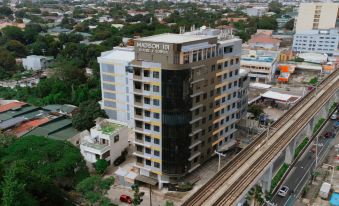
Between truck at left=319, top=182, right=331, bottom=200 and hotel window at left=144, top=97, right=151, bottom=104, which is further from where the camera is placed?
truck at left=319, top=182, right=331, bottom=200

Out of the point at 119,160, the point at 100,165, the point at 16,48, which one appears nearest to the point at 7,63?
the point at 16,48

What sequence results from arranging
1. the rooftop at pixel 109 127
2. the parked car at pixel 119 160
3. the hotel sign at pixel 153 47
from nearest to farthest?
the hotel sign at pixel 153 47 → the rooftop at pixel 109 127 → the parked car at pixel 119 160

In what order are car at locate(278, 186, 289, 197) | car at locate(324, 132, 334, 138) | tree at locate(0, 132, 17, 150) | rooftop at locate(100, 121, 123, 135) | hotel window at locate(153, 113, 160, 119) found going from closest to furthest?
hotel window at locate(153, 113, 160, 119), car at locate(278, 186, 289, 197), tree at locate(0, 132, 17, 150), rooftop at locate(100, 121, 123, 135), car at locate(324, 132, 334, 138)

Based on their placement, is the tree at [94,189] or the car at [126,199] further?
the car at [126,199]

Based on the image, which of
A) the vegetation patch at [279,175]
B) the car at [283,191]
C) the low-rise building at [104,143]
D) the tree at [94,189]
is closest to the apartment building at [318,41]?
the vegetation patch at [279,175]

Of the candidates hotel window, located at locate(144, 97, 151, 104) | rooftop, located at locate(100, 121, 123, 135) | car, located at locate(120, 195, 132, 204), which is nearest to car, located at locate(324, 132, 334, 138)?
hotel window, located at locate(144, 97, 151, 104)

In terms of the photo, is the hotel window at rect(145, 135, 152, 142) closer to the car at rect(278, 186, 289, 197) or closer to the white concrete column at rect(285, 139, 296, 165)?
the car at rect(278, 186, 289, 197)

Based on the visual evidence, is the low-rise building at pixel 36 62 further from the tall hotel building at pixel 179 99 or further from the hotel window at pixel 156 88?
the hotel window at pixel 156 88

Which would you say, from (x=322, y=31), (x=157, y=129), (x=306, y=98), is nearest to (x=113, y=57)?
(x=157, y=129)
